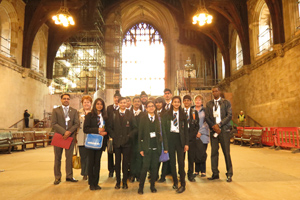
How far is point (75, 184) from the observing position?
13.7 feet

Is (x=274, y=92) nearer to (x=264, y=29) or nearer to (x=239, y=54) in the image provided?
(x=264, y=29)

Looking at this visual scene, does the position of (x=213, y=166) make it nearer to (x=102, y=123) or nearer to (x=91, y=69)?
(x=102, y=123)

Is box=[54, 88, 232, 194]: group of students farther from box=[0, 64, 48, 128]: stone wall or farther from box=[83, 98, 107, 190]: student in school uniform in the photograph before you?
box=[0, 64, 48, 128]: stone wall

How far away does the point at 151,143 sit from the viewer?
372 centimetres

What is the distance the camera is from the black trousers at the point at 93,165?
3.75 meters

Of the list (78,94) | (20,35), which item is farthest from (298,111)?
(20,35)

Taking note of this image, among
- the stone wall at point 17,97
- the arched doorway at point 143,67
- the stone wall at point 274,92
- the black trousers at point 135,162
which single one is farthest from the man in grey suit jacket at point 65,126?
the arched doorway at point 143,67

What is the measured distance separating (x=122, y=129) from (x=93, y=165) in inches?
32.0

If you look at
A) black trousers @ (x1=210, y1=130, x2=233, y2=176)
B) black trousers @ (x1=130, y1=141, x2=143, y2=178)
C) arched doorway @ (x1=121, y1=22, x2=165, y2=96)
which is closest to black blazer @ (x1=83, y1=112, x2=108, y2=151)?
black trousers @ (x1=130, y1=141, x2=143, y2=178)

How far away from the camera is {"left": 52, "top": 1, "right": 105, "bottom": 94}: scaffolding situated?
22391mm

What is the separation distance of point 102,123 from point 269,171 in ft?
12.9

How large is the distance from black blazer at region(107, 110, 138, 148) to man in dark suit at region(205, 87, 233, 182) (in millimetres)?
1656

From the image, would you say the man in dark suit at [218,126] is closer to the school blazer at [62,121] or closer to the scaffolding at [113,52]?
the school blazer at [62,121]

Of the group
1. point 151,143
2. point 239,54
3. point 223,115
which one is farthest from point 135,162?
point 239,54
